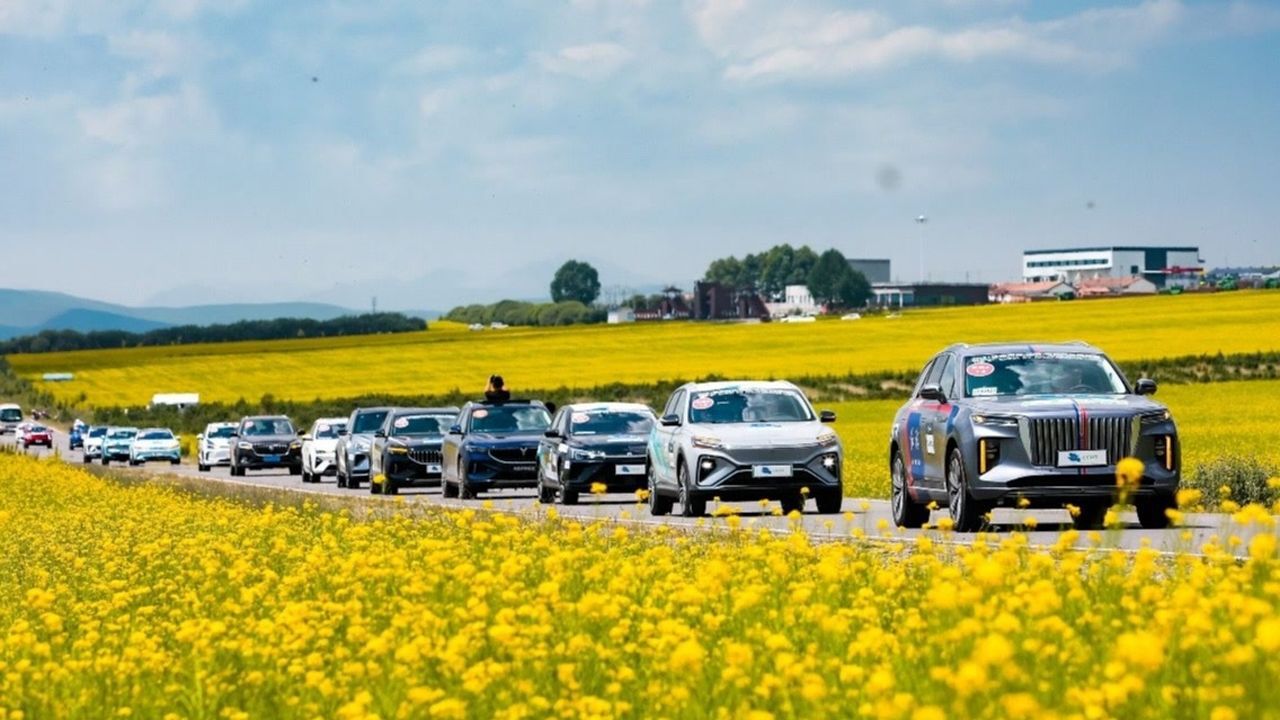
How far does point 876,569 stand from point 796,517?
0.64 meters

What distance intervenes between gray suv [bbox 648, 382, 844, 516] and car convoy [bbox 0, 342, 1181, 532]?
2 centimetres

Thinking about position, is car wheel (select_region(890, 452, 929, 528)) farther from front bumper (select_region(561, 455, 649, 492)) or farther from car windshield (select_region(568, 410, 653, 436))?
car windshield (select_region(568, 410, 653, 436))

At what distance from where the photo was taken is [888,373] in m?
95.2

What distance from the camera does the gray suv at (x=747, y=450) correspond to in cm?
2684

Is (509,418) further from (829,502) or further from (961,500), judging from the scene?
(961,500)

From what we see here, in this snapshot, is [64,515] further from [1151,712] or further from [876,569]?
[1151,712]

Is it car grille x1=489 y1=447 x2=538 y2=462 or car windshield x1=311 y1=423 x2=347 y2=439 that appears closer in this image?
car grille x1=489 y1=447 x2=538 y2=462

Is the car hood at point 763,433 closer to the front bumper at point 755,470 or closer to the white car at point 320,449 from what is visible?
the front bumper at point 755,470

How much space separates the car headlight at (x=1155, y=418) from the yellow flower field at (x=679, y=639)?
→ 5.47 meters

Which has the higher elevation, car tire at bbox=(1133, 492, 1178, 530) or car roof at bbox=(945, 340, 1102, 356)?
car roof at bbox=(945, 340, 1102, 356)

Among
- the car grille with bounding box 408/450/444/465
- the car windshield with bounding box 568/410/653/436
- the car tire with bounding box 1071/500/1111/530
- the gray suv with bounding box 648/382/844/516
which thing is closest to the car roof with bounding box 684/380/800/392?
the gray suv with bounding box 648/382/844/516

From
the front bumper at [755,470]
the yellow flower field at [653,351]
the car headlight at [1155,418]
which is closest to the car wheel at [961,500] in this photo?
the car headlight at [1155,418]

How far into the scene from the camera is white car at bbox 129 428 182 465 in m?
71.9

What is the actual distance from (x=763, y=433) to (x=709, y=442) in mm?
652
